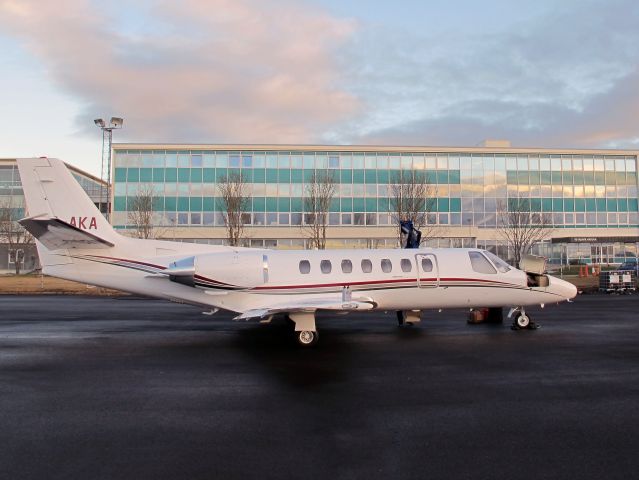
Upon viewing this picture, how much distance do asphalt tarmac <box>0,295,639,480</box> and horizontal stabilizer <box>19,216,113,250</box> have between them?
2.61 m

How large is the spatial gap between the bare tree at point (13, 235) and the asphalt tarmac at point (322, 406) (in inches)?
1846

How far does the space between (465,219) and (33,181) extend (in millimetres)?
40029

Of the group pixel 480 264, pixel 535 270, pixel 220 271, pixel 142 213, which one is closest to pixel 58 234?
pixel 220 271

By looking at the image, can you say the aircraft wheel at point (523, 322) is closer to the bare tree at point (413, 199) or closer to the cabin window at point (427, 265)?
the cabin window at point (427, 265)

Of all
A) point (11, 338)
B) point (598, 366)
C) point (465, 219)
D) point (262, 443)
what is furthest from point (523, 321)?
point (465, 219)

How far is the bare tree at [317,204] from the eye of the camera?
42.0 m

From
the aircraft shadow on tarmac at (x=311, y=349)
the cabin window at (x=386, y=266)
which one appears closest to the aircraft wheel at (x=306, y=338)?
the aircraft shadow on tarmac at (x=311, y=349)

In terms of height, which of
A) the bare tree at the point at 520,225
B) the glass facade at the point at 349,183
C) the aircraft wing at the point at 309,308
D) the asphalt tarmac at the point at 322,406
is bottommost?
the asphalt tarmac at the point at 322,406

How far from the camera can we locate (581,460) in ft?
16.5

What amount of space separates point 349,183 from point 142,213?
19.1 metres

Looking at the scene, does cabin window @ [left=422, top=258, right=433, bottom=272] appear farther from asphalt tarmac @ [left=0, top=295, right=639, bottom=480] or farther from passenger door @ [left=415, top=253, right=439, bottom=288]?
asphalt tarmac @ [left=0, top=295, right=639, bottom=480]

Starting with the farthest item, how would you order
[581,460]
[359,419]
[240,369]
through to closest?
[240,369] < [359,419] < [581,460]

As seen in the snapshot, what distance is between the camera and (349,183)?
46.0 meters

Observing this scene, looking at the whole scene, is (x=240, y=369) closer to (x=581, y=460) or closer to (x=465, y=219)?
(x=581, y=460)
